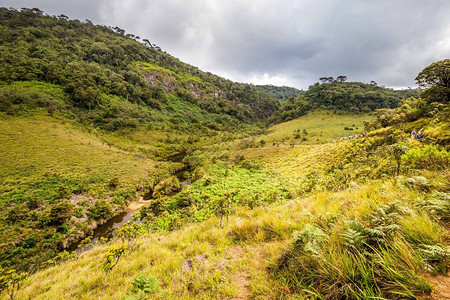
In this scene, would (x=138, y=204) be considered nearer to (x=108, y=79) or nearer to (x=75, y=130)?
(x=75, y=130)

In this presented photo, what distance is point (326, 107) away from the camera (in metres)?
79.2

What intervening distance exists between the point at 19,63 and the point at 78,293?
281 feet

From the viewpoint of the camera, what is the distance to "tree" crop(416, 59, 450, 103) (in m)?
12.6

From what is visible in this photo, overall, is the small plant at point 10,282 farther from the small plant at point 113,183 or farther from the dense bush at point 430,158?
the small plant at point 113,183

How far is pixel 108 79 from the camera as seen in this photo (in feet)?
243

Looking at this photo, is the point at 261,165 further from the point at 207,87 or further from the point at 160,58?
the point at 160,58

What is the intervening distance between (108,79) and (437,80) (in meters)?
96.9

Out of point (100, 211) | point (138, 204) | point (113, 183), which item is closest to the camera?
point (100, 211)

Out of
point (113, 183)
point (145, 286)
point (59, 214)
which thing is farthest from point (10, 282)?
point (113, 183)

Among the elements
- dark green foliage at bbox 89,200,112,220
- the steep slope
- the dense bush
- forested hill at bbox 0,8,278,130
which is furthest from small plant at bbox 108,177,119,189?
forested hill at bbox 0,8,278,130

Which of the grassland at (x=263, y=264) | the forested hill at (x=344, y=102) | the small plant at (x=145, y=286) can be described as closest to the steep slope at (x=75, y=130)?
the grassland at (x=263, y=264)

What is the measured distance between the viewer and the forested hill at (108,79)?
52594 millimetres

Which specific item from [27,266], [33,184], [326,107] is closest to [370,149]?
[27,266]

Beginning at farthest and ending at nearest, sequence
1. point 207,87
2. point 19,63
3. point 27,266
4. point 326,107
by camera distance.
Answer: point 207,87
point 326,107
point 19,63
point 27,266
